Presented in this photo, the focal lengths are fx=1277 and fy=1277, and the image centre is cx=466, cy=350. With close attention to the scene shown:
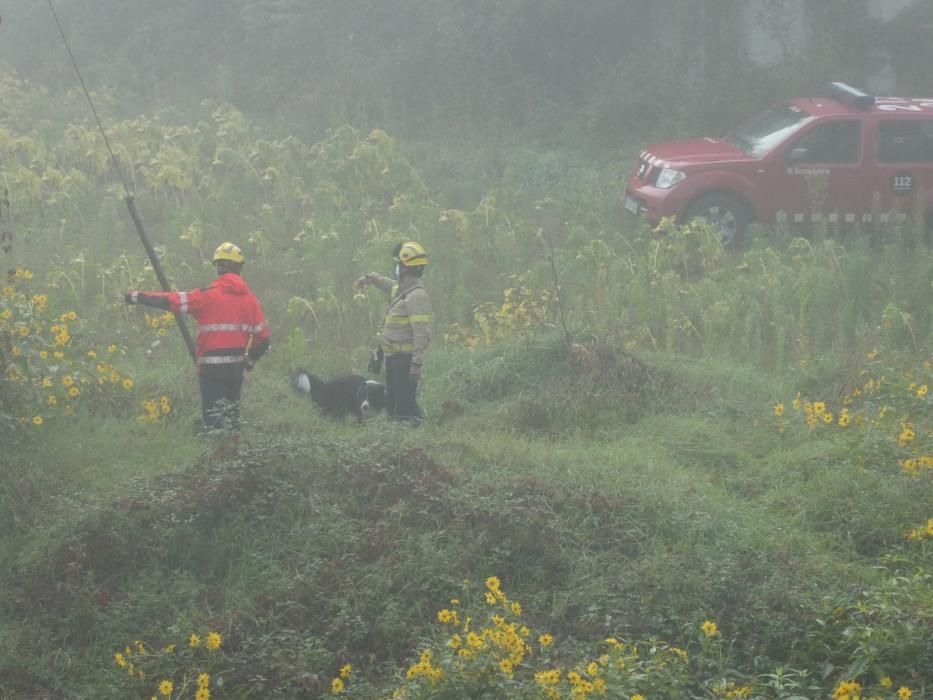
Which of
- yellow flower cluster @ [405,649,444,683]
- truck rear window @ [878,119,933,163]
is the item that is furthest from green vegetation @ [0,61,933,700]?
truck rear window @ [878,119,933,163]

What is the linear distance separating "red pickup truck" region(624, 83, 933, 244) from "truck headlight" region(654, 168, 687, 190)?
1cm

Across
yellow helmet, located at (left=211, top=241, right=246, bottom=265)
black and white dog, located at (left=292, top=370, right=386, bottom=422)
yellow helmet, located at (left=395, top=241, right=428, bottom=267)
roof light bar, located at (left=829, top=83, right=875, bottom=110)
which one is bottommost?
black and white dog, located at (left=292, top=370, right=386, bottom=422)

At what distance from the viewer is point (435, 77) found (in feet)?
69.4

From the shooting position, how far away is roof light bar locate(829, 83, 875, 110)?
585 inches

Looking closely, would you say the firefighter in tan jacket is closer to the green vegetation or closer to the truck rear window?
the green vegetation

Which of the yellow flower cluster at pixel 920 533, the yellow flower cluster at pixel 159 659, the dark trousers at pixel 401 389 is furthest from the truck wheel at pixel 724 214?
A: the yellow flower cluster at pixel 159 659

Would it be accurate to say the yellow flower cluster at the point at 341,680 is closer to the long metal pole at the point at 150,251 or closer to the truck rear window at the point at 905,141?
the long metal pole at the point at 150,251

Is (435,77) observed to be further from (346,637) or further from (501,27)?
(346,637)

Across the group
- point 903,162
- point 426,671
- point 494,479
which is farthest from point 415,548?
point 903,162

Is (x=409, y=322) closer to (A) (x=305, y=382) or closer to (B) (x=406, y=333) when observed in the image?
(B) (x=406, y=333)

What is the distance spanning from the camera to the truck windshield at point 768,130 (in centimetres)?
1488

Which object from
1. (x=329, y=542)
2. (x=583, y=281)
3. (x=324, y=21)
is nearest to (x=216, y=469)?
(x=329, y=542)

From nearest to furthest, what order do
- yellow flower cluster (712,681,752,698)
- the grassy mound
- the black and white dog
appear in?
yellow flower cluster (712,681,752,698) → the grassy mound → the black and white dog

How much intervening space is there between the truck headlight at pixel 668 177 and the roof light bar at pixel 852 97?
2313 mm
